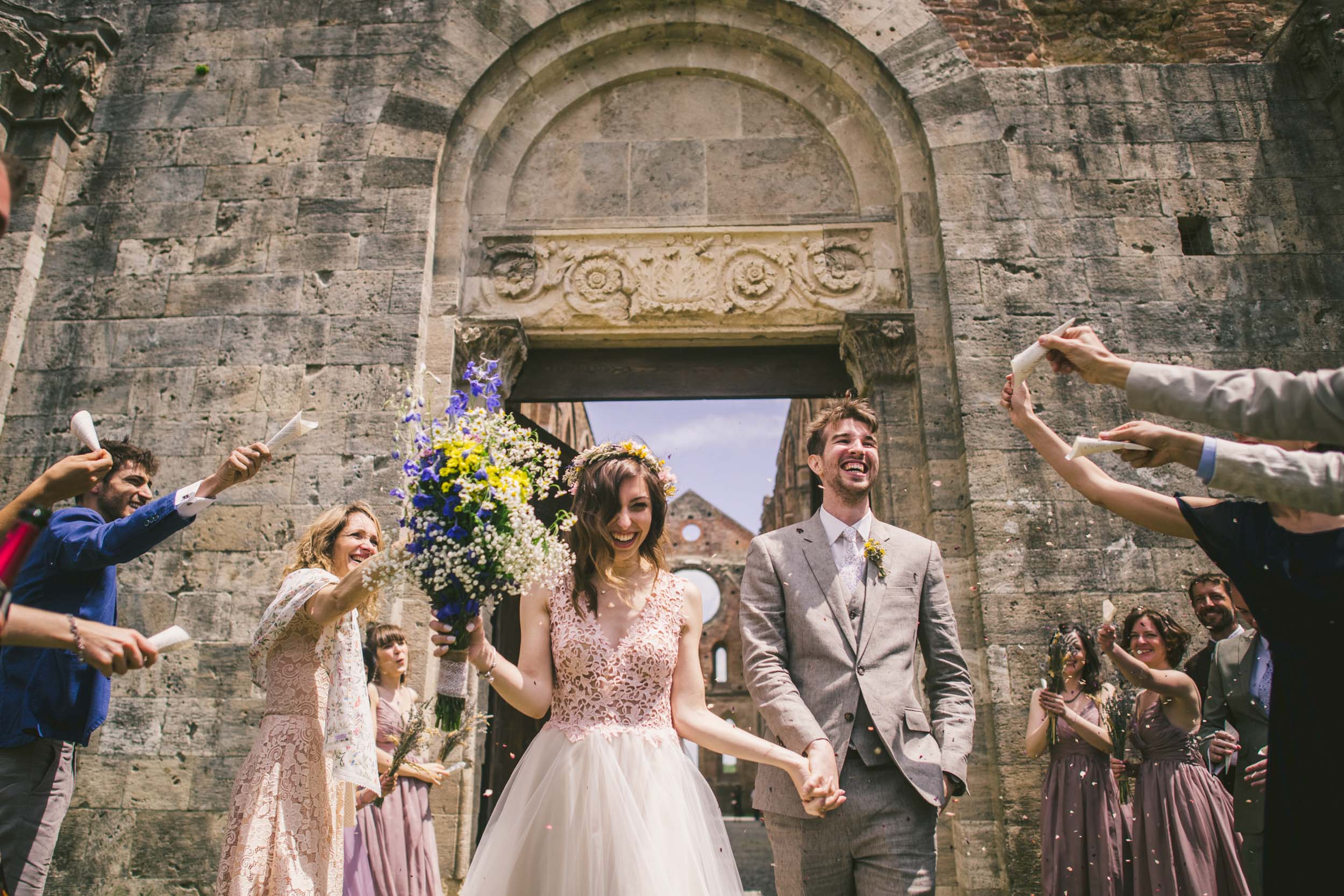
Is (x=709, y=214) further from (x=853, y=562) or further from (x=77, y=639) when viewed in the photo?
(x=77, y=639)

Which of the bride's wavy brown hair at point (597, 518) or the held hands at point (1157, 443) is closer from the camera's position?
the held hands at point (1157, 443)

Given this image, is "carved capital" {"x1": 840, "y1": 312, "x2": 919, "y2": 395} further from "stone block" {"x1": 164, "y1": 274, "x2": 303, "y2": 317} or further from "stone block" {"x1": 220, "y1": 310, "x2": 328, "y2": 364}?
"stone block" {"x1": 164, "y1": 274, "x2": 303, "y2": 317}

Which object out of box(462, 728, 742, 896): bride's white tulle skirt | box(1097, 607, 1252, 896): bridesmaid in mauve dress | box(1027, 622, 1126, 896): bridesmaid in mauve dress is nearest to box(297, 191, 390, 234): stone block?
box(462, 728, 742, 896): bride's white tulle skirt

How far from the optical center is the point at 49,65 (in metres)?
6.53

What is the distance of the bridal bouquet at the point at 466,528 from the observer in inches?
104

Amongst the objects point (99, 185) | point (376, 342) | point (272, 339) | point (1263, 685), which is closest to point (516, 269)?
point (376, 342)

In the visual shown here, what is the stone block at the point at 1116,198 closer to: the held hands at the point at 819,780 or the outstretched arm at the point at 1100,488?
the outstretched arm at the point at 1100,488

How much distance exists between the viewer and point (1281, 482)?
79.1 inches

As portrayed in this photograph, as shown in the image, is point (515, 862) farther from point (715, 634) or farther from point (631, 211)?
point (715, 634)

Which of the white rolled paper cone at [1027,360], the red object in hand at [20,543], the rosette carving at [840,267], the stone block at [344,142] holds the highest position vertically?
the stone block at [344,142]

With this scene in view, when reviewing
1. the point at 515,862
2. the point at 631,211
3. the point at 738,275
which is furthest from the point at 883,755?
the point at 631,211

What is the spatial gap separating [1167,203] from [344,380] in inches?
219

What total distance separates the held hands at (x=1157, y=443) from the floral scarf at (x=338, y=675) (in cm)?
258

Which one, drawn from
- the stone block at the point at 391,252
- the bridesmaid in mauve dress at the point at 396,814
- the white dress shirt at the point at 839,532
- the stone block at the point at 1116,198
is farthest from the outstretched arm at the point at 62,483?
the stone block at the point at 1116,198
